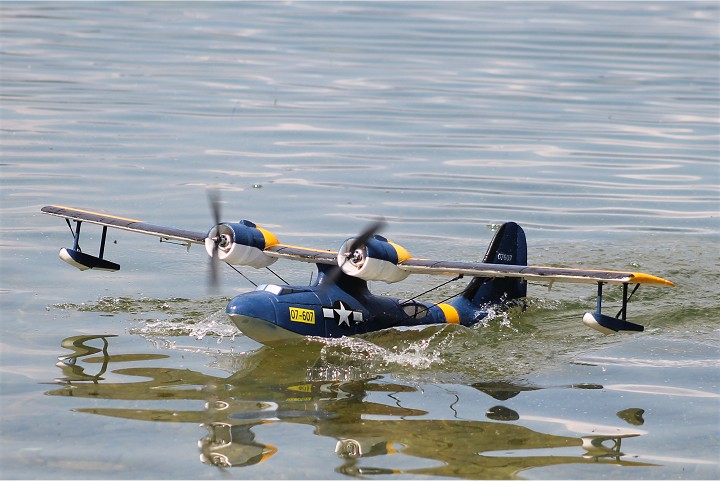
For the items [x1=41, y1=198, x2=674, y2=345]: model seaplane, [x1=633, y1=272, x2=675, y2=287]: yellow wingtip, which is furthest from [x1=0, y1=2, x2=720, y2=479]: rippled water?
[x1=633, y1=272, x2=675, y2=287]: yellow wingtip

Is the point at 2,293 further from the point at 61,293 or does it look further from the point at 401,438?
the point at 401,438

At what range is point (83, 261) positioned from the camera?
2567cm

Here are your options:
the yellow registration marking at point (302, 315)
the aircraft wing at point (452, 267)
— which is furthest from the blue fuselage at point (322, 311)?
the aircraft wing at point (452, 267)

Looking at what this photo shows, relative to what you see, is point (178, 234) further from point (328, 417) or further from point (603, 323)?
point (603, 323)

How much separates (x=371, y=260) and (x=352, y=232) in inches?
434

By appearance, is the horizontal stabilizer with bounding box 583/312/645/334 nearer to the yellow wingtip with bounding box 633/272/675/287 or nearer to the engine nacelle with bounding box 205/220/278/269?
the yellow wingtip with bounding box 633/272/675/287

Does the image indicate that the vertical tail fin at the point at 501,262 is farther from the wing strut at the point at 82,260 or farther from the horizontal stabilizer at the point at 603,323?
the wing strut at the point at 82,260

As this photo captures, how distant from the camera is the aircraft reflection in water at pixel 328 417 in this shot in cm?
1655

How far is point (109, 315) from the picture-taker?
79.6 feet

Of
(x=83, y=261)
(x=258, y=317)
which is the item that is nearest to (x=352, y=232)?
(x=83, y=261)

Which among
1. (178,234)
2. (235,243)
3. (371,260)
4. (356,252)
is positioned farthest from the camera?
(178,234)

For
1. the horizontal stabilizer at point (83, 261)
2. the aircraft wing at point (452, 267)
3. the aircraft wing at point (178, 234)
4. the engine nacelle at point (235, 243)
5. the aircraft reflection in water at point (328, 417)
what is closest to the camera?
the aircraft reflection in water at point (328, 417)

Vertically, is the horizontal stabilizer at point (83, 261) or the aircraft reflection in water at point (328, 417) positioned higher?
the horizontal stabilizer at point (83, 261)

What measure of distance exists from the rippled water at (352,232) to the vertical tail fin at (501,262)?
2.30ft
